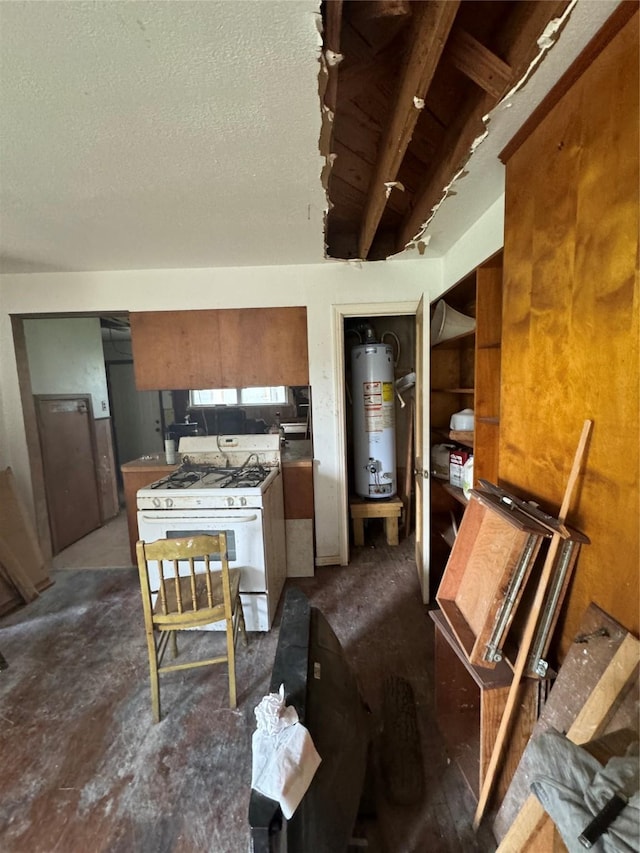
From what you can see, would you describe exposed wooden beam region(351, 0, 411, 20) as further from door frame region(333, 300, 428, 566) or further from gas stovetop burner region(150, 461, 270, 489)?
gas stovetop burner region(150, 461, 270, 489)

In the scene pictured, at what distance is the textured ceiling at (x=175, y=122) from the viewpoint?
85cm

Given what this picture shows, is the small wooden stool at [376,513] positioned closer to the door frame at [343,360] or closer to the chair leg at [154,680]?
the door frame at [343,360]

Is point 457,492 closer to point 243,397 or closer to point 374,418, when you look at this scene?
point 374,418

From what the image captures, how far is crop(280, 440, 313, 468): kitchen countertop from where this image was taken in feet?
8.97

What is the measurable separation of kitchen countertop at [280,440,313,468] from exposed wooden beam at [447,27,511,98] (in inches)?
87.7

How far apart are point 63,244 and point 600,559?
9.88 feet

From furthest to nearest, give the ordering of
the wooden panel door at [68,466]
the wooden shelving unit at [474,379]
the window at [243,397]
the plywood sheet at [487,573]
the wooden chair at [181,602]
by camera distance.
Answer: the window at [243,397] → the wooden panel door at [68,466] → the wooden shelving unit at [474,379] → the wooden chair at [181,602] → the plywood sheet at [487,573]

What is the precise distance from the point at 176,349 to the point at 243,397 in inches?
53.8

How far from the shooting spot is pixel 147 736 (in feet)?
4.90

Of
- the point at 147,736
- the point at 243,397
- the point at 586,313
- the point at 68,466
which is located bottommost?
the point at 147,736

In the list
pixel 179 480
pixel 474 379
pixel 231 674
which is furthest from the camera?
pixel 179 480

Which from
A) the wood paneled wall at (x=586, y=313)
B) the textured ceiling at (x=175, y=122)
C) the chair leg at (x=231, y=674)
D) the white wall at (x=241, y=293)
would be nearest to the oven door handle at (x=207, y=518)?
the chair leg at (x=231, y=674)

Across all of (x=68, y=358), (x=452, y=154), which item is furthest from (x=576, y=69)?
(x=68, y=358)

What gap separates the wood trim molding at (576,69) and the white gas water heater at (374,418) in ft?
5.59
